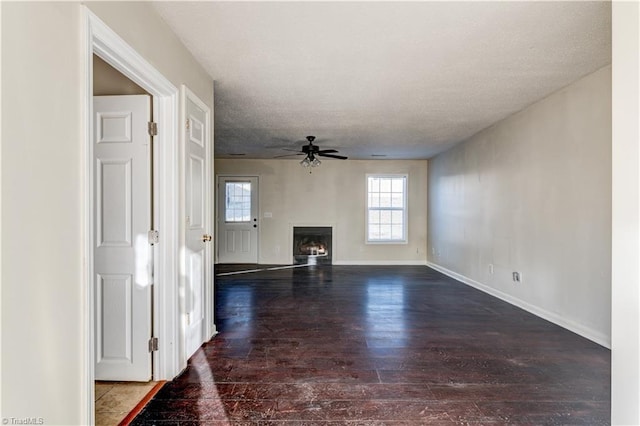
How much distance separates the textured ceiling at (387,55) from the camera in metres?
1.97

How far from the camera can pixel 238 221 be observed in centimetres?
739

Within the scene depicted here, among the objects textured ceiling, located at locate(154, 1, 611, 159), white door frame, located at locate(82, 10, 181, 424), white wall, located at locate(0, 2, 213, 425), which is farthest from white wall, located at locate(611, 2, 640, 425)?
white door frame, located at locate(82, 10, 181, 424)

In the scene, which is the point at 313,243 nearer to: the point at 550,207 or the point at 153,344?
the point at 550,207

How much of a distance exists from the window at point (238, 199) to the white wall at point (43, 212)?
6.00m

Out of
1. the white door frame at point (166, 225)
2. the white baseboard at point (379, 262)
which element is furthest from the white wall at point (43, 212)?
the white baseboard at point (379, 262)

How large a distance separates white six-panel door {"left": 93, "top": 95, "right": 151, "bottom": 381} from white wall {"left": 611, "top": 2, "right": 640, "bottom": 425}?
2538 mm

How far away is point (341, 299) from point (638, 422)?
3.19m

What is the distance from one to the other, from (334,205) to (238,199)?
219 cm

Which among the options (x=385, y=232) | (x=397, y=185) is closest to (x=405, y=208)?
(x=397, y=185)

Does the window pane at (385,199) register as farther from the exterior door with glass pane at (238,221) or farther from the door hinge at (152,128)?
the door hinge at (152,128)

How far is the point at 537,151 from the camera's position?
3611 mm

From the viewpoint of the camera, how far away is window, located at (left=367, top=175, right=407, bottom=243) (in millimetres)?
7418

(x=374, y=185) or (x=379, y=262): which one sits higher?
(x=374, y=185)

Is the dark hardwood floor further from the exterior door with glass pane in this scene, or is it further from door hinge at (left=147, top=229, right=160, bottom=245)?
the exterior door with glass pane
